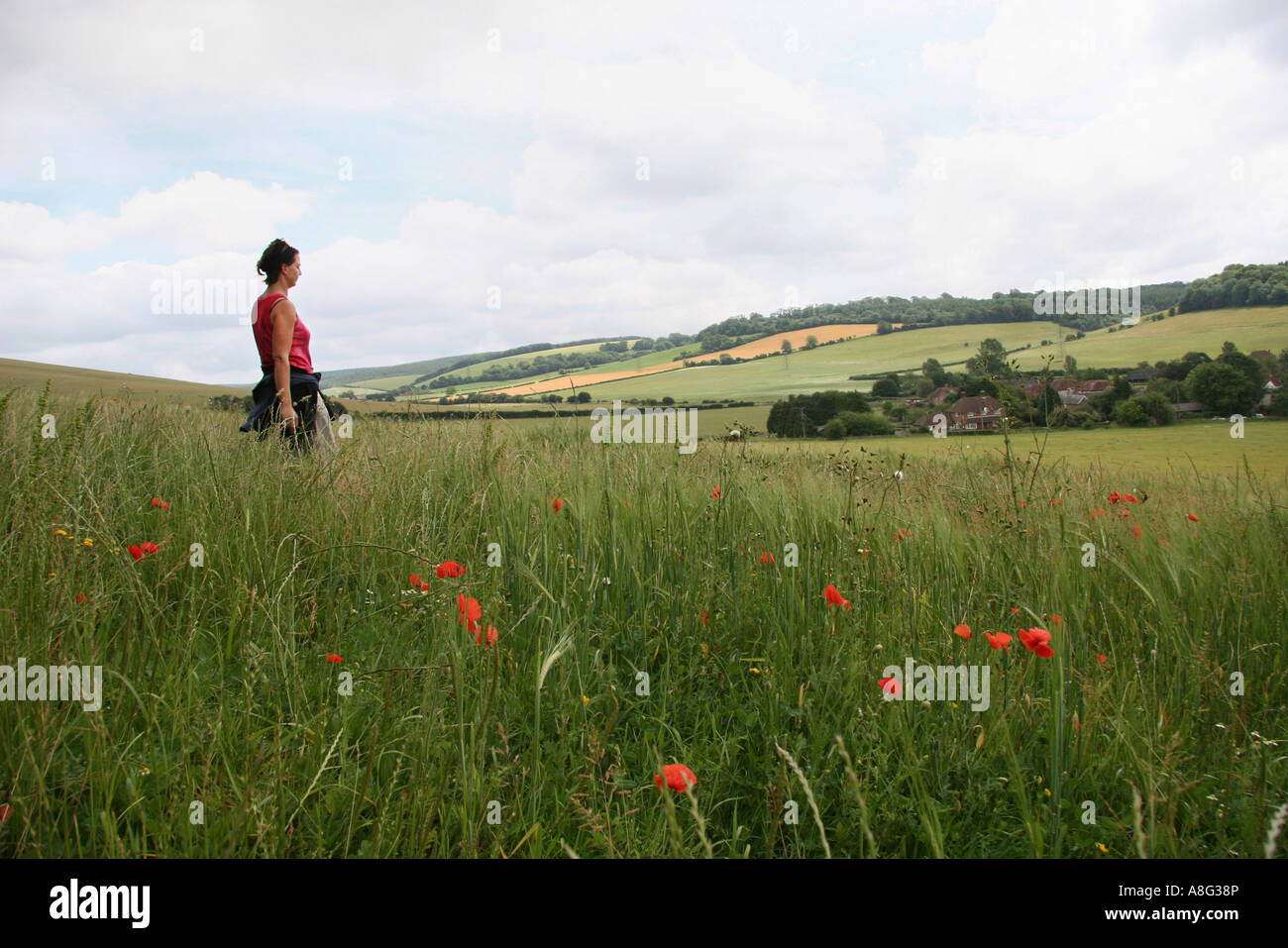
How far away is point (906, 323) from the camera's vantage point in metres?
16.7

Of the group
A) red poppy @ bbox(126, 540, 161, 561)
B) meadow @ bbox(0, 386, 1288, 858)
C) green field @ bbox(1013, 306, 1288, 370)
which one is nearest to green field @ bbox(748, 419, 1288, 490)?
meadow @ bbox(0, 386, 1288, 858)

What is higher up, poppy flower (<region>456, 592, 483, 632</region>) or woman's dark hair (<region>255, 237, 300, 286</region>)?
woman's dark hair (<region>255, 237, 300, 286</region>)

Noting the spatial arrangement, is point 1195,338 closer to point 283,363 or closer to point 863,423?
point 863,423

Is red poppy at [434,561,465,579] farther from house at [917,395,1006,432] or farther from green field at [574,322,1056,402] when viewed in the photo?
green field at [574,322,1056,402]

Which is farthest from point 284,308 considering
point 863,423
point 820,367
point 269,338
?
point 820,367

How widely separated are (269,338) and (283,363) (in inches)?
16.8

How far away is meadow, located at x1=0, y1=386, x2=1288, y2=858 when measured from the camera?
59.1 inches

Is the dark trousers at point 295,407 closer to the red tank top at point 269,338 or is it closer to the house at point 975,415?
the red tank top at point 269,338

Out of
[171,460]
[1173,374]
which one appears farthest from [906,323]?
[171,460]

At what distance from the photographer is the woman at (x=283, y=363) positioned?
4730mm

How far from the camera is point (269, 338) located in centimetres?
498

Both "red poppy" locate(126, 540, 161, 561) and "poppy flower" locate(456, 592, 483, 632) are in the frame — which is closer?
"poppy flower" locate(456, 592, 483, 632)
